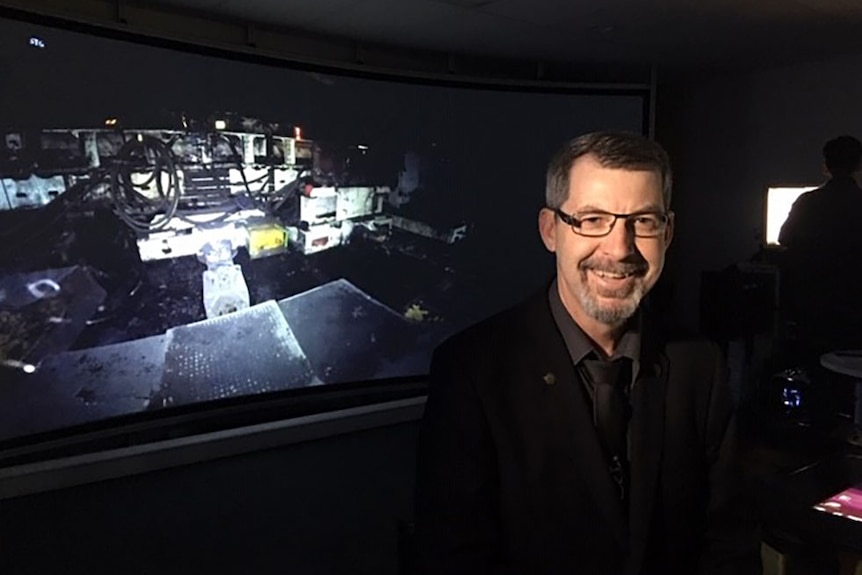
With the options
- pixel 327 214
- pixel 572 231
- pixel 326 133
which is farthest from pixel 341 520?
pixel 572 231

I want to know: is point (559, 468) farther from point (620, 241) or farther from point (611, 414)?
point (620, 241)

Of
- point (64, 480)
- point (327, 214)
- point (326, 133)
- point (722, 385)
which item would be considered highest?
point (326, 133)

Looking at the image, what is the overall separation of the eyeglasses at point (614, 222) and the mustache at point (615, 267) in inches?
1.6

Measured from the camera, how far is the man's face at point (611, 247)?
112cm

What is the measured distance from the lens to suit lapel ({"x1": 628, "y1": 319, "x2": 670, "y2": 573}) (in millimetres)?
1150

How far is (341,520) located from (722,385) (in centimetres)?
230

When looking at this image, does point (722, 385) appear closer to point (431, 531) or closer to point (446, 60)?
point (431, 531)

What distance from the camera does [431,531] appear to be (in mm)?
1143

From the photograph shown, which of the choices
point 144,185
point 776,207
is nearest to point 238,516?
point 144,185

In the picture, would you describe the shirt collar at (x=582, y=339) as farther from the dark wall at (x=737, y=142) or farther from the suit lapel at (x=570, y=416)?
the dark wall at (x=737, y=142)

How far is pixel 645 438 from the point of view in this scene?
119cm

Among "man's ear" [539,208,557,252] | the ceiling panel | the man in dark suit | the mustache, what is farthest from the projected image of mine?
the mustache

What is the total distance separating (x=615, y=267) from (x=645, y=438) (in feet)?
0.95

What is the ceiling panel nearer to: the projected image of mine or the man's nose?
the projected image of mine
